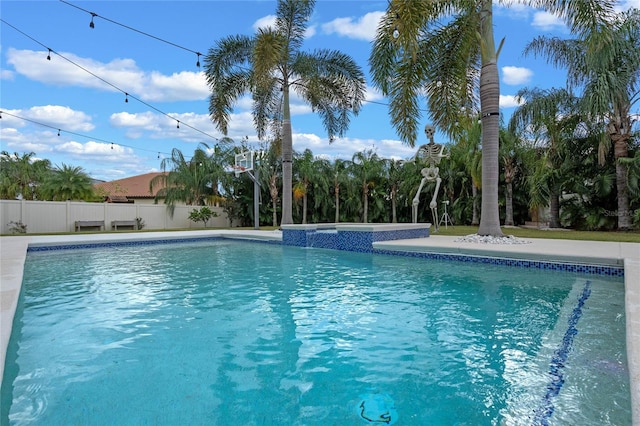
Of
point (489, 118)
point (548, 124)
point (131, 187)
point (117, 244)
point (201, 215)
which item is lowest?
point (117, 244)

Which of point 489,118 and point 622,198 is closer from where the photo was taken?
point 489,118

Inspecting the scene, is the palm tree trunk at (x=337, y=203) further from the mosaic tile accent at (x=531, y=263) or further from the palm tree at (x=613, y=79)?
the mosaic tile accent at (x=531, y=263)

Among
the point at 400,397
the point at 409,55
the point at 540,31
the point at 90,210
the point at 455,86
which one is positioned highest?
the point at 540,31

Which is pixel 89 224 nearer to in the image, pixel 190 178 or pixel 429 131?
pixel 190 178

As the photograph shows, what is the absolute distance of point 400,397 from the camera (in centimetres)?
255

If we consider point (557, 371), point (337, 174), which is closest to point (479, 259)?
point (557, 371)

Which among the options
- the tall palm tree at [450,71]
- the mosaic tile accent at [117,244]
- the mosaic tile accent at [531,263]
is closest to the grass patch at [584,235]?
the tall palm tree at [450,71]

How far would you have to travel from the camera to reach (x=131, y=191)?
103 ft

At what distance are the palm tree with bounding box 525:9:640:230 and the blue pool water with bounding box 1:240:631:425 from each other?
838 centimetres

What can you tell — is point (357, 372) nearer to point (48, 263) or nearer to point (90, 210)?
point (48, 263)

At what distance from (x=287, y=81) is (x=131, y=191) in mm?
21427

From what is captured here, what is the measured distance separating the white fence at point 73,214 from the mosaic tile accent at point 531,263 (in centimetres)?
1572

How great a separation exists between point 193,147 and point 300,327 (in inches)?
881

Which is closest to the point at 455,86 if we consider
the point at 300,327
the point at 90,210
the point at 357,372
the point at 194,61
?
the point at 194,61
